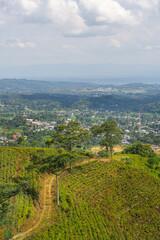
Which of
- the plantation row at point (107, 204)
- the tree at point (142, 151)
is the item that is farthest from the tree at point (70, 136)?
the tree at point (142, 151)

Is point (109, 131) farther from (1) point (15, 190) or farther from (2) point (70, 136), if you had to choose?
(1) point (15, 190)

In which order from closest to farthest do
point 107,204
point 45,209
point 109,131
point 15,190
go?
point 15,190
point 45,209
point 107,204
point 109,131

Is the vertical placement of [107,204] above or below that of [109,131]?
below

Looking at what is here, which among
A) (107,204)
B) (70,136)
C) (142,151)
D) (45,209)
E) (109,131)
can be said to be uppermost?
(70,136)

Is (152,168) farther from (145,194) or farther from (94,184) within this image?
(94,184)

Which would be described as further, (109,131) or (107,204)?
(109,131)

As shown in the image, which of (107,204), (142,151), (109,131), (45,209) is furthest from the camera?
(142,151)

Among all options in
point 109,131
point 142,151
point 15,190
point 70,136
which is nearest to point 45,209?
point 15,190
